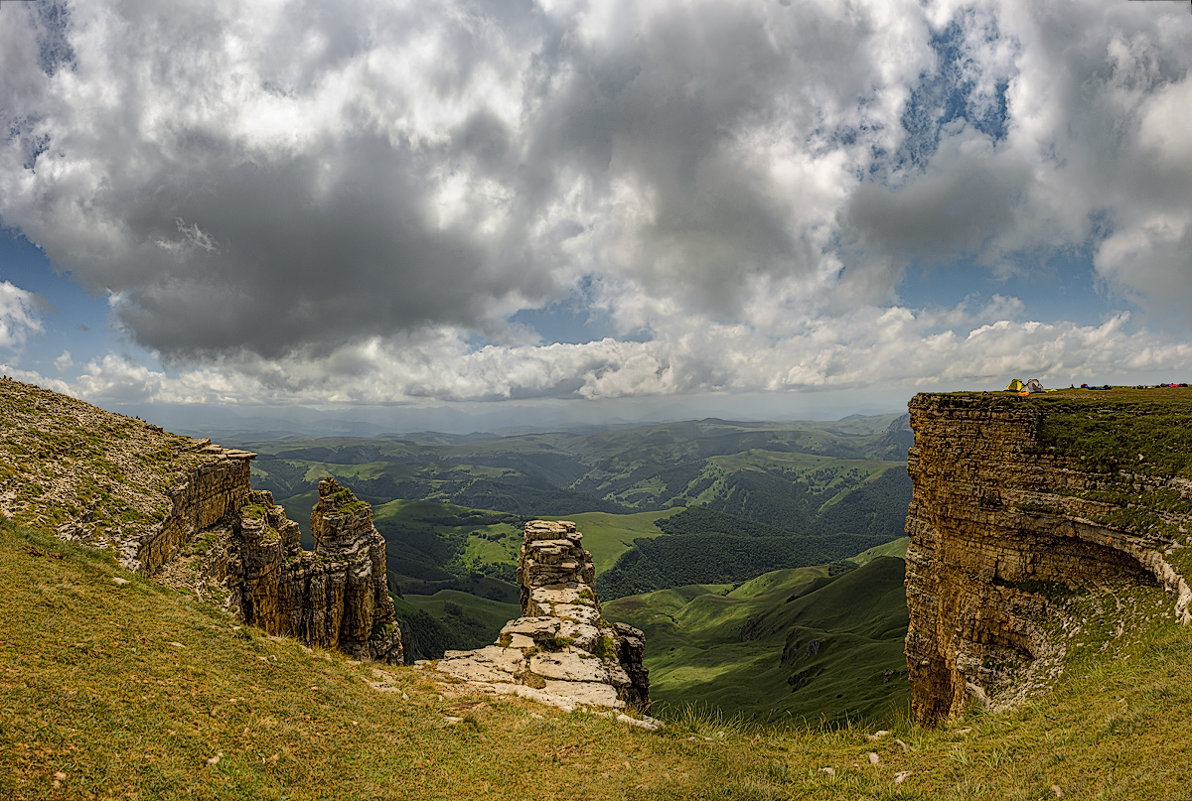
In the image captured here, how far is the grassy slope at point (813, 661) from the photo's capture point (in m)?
71.0

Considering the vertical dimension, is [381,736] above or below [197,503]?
below

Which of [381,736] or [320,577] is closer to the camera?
[381,736]

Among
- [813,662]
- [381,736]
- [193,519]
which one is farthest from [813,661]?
[381,736]

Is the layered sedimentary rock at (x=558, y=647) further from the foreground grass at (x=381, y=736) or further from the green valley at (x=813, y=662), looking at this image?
the green valley at (x=813, y=662)

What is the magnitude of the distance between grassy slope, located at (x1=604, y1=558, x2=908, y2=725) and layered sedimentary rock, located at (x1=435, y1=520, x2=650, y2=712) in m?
13.2

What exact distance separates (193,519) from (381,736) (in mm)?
23588

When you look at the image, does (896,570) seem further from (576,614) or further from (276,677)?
(276,677)

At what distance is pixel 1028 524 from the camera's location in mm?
27562

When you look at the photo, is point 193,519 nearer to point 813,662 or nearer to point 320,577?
point 320,577

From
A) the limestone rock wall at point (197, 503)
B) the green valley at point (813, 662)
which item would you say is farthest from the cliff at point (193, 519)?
the green valley at point (813, 662)

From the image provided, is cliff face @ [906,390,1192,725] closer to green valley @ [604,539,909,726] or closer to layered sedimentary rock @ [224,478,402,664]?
green valley @ [604,539,909,726]

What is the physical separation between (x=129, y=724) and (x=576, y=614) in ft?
63.5

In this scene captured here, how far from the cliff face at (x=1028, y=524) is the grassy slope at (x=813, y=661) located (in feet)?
35.8

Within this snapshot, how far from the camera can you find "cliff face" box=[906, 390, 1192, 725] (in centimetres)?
2375
